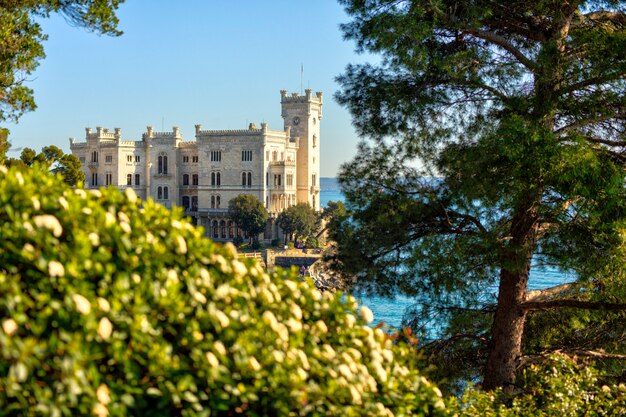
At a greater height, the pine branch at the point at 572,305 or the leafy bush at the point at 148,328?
the leafy bush at the point at 148,328

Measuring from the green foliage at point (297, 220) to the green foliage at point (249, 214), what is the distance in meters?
1.45

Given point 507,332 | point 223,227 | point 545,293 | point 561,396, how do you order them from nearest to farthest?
point 561,396, point 507,332, point 545,293, point 223,227

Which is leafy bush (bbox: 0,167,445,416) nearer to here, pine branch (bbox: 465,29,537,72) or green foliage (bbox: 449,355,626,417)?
green foliage (bbox: 449,355,626,417)

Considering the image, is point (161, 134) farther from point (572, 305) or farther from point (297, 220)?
point (572, 305)

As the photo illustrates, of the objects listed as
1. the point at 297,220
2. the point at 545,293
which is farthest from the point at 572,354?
the point at 297,220

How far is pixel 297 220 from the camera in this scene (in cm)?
5341

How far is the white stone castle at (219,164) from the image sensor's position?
5662cm

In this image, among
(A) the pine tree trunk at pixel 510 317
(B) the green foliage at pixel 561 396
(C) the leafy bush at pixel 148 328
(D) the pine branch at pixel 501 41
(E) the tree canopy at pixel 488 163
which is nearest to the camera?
(C) the leafy bush at pixel 148 328

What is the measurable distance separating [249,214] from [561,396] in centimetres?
4815

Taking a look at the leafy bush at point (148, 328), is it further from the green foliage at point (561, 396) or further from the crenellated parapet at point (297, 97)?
the crenellated parapet at point (297, 97)

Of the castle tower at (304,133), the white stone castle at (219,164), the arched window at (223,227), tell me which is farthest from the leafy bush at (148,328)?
the castle tower at (304,133)

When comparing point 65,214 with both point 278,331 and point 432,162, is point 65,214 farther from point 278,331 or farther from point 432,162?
point 432,162

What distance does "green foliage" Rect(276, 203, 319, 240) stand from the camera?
5334cm

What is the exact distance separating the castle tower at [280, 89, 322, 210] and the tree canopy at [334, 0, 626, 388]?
51.7 metres
